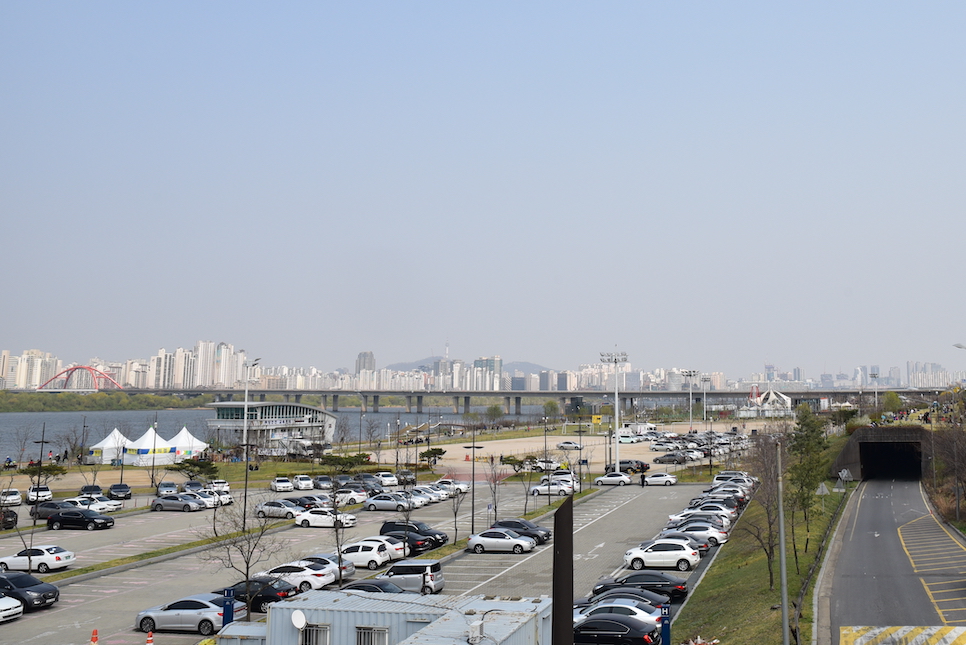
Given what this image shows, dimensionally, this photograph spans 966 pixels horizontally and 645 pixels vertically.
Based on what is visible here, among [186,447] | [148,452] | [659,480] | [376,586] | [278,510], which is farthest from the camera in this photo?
[186,447]

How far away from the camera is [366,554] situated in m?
31.1

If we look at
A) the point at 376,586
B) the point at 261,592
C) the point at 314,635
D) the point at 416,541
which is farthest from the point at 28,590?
the point at 314,635

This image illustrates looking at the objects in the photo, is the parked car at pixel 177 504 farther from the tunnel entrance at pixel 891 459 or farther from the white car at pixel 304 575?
the tunnel entrance at pixel 891 459

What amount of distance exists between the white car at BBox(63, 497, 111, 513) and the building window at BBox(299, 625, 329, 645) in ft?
121

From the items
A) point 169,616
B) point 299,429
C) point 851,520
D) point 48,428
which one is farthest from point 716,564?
point 48,428

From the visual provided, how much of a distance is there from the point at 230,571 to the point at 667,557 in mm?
17066

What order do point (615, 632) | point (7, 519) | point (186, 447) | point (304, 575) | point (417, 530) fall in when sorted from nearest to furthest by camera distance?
1. point (615, 632)
2. point (304, 575)
3. point (417, 530)
4. point (7, 519)
5. point (186, 447)

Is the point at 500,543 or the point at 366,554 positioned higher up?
the point at 366,554

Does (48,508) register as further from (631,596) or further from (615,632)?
(615,632)

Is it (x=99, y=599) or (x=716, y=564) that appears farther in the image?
(x=716, y=564)

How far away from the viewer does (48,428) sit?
155m

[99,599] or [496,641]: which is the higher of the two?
[496,641]

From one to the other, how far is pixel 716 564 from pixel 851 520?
13219mm

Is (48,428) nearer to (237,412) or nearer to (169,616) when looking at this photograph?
(237,412)
